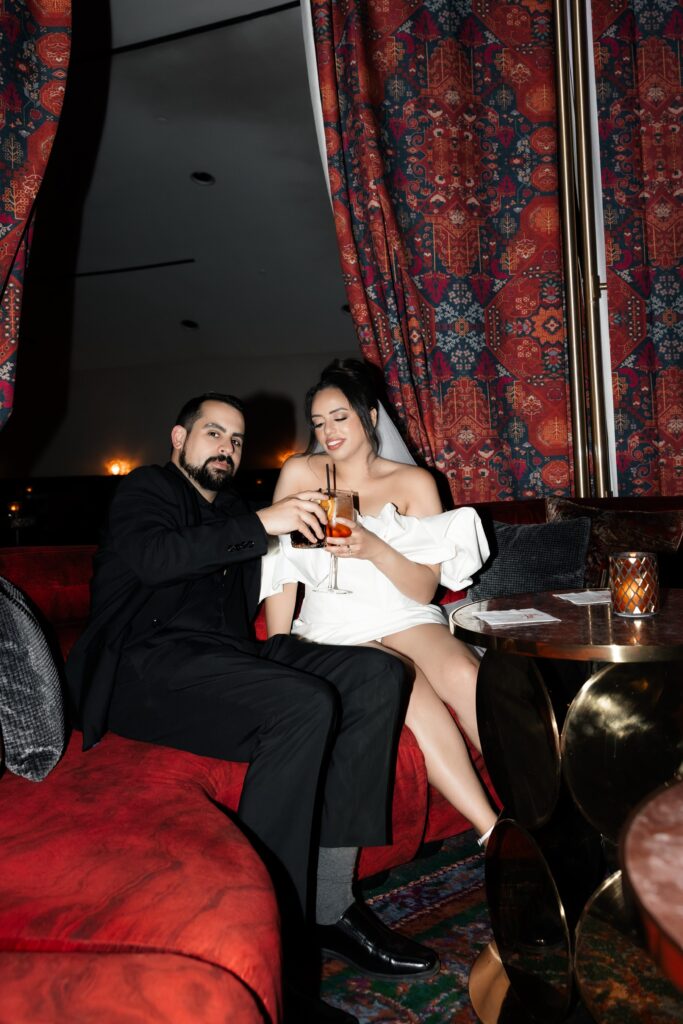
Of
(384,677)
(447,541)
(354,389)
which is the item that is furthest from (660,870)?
(354,389)

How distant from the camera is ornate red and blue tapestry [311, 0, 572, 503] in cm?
340

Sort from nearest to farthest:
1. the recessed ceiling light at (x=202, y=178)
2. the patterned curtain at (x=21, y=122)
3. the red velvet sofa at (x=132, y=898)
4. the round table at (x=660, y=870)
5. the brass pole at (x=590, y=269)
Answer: the round table at (x=660, y=870)
the red velvet sofa at (x=132, y=898)
the patterned curtain at (x=21, y=122)
the brass pole at (x=590, y=269)
the recessed ceiling light at (x=202, y=178)

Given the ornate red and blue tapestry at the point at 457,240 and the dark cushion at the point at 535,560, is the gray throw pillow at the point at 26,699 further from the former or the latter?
the ornate red and blue tapestry at the point at 457,240

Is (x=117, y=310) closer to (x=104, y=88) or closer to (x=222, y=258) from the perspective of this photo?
(x=222, y=258)

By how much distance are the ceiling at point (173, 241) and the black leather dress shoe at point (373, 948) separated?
445 centimetres

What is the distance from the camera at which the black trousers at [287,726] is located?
1.58m

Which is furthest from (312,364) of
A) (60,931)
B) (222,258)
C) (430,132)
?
(60,931)

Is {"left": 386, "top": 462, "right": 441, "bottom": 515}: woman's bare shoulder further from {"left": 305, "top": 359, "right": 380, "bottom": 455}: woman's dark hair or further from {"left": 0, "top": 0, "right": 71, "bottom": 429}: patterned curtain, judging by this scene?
{"left": 0, "top": 0, "right": 71, "bottom": 429}: patterned curtain

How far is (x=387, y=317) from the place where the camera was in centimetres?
339

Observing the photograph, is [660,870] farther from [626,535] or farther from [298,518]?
[626,535]

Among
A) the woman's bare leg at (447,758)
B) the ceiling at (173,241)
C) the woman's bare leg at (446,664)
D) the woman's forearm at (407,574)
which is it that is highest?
the ceiling at (173,241)

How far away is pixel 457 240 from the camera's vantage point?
3.44m

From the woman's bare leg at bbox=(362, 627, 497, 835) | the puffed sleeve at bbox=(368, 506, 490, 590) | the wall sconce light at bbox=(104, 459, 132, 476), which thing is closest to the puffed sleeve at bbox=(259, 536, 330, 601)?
the puffed sleeve at bbox=(368, 506, 490, 590)

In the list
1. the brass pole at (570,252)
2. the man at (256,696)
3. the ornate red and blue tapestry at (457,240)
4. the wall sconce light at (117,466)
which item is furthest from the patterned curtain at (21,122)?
the wall sconce light at (117,466)
